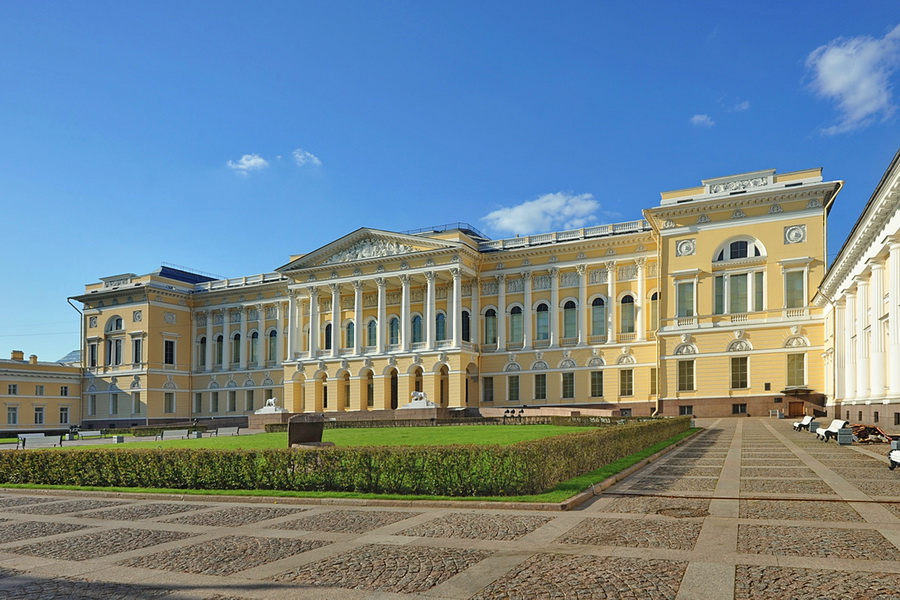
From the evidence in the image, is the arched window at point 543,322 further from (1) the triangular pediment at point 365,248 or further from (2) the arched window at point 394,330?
(2) the arched window at point 394,330

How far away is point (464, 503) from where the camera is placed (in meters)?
12.9

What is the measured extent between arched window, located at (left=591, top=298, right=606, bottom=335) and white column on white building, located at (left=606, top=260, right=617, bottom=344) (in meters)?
0.52

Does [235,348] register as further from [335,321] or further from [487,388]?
[487,388]

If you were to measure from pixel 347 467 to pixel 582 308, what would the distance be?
45884 mm

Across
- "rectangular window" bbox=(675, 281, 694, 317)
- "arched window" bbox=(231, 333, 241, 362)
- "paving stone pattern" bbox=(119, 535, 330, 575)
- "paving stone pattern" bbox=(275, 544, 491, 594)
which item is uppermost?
"rectangular window" bbox=(675, 281, 694, 317)

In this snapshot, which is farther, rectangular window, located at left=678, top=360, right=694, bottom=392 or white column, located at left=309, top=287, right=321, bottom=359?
white column, located at left=309, top=287, right=321, bottom=359

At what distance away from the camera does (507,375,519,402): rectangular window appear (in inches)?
2388

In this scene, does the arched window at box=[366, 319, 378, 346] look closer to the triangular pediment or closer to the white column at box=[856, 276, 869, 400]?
the triangular pediment

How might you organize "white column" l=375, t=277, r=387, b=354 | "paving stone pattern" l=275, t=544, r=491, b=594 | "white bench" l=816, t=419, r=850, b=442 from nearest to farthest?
"paving stone pattern" l=275, t=544, r=491, b=594
"white bench" l=816, t=419, r=850, b=442
"white column" l=375, t=277, r=387, b=354

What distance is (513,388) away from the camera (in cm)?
6088

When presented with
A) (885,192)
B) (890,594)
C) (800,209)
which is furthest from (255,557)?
(800,209)

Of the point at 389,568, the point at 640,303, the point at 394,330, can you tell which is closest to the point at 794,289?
the point at 640,303

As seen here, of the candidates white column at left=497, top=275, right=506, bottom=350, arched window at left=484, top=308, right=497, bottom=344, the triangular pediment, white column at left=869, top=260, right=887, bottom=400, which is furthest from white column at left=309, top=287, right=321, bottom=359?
white column at left=869, top=260, right=887, bottom=400

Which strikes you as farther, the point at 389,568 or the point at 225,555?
the point at 225,555
